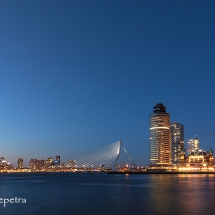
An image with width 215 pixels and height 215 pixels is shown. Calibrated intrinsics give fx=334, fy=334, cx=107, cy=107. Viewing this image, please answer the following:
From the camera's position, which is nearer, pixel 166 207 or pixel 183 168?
pixel 166 207

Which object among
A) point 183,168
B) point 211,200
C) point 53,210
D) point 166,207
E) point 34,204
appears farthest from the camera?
point 183,168

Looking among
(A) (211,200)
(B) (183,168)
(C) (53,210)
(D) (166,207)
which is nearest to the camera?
(C) (53,210)

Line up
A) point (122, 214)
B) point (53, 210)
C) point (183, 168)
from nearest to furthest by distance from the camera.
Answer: point (122, 214) < point (53, 210) < point (183, 168)

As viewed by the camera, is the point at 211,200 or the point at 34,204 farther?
the point at 211,200

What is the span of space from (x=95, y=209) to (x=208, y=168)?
572ft

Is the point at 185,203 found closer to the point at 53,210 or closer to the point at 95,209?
the point at 95,209

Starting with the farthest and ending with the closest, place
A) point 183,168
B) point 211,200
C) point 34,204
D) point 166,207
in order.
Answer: point 183,168 → point 211,200 → point 34,204 → point 166,207

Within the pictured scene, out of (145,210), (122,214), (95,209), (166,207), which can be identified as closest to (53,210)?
(95,209)

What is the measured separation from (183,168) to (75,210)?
170656mm

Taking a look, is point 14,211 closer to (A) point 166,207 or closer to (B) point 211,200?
(A) point 166,207

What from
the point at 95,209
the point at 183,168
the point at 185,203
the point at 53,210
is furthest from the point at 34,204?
the point at 183,168

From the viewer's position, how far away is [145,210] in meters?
34.4

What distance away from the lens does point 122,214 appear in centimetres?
3169

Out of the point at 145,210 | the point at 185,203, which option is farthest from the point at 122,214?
the point at 185,203
